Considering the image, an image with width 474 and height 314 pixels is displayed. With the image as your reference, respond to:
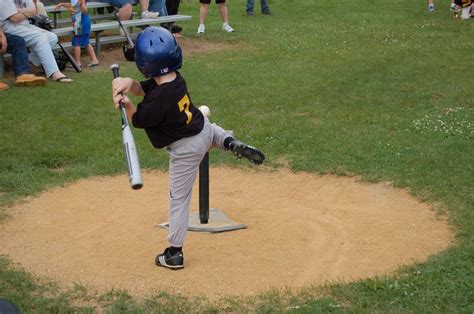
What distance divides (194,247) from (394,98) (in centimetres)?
561

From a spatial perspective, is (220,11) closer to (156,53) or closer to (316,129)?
(316,129)

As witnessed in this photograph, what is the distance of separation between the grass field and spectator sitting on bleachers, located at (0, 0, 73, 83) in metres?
0.44

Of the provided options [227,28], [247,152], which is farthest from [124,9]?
[247,152]

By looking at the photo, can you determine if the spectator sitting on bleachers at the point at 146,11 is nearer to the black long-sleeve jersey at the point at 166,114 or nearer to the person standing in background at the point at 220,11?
the person standing in background at the point at 220,11

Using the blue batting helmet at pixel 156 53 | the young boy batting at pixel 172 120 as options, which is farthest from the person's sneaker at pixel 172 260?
the blue batting helmet at pixel 156 53

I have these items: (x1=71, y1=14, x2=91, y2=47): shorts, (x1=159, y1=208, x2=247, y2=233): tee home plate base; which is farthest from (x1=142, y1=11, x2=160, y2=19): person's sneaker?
(x1=159, y1=208, x2=247, y2=233): tee home plate base

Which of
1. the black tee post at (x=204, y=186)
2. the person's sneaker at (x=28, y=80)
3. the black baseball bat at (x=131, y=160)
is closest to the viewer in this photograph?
the black baseball bat at (x=131, y=160)

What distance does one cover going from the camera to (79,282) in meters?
5.49

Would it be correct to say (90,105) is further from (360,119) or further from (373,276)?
(373,276)

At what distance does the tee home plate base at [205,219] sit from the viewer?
21.4ft

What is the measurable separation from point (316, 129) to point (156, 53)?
4.35 metres

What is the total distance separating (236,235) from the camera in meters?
6.45

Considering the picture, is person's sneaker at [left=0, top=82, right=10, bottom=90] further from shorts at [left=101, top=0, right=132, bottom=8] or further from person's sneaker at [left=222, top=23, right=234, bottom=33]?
person's sneaker at [left=222, top=23, right=234, bottom=33]

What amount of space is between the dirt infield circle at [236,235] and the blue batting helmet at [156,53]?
1.41m
